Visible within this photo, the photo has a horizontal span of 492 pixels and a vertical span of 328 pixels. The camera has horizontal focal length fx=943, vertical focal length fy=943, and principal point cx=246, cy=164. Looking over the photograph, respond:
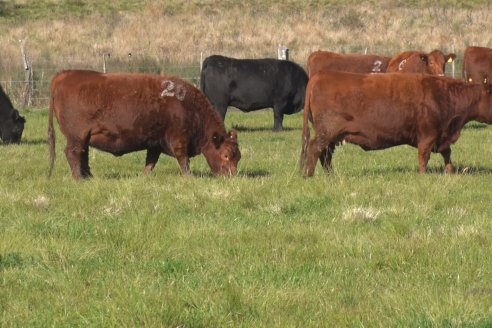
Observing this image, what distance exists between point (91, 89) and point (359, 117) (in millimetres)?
3225

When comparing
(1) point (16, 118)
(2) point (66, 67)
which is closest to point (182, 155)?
(1) point (16, 118)

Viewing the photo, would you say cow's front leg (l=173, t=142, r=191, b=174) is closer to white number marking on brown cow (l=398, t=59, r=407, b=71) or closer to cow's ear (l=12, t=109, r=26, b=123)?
cow's ear (l=12, t=109, r=26, b=123)

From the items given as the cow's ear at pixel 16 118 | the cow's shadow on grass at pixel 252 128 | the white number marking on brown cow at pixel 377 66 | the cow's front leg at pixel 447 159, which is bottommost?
the cow's shadow on grass at pixel 252 128

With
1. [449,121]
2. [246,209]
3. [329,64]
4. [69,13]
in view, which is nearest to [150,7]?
[69,13]

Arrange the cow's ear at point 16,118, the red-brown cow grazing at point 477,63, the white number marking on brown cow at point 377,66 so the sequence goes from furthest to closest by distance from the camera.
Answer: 1. the red-brown cow grazing at point 477,63
2. the white number marking on brown cow at point 377,66
3. the cow's ear at point 16,118

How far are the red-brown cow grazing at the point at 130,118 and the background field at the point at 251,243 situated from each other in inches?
23.0

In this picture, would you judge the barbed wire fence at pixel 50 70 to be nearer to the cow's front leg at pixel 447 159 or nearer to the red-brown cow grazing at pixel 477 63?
the red-brown cow grazing at pixel 477 63

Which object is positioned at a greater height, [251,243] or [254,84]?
[251,243]

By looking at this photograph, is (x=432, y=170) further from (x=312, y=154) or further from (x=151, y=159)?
(x=151, y=159)

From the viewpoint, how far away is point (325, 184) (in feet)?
32.1

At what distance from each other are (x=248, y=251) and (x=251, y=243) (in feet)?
0.73

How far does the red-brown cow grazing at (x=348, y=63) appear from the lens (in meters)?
20.9

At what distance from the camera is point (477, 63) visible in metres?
21.3

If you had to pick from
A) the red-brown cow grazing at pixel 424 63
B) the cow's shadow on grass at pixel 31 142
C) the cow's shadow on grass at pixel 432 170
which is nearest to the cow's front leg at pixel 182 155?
the cow's shadow on grass at pixel 432 170
